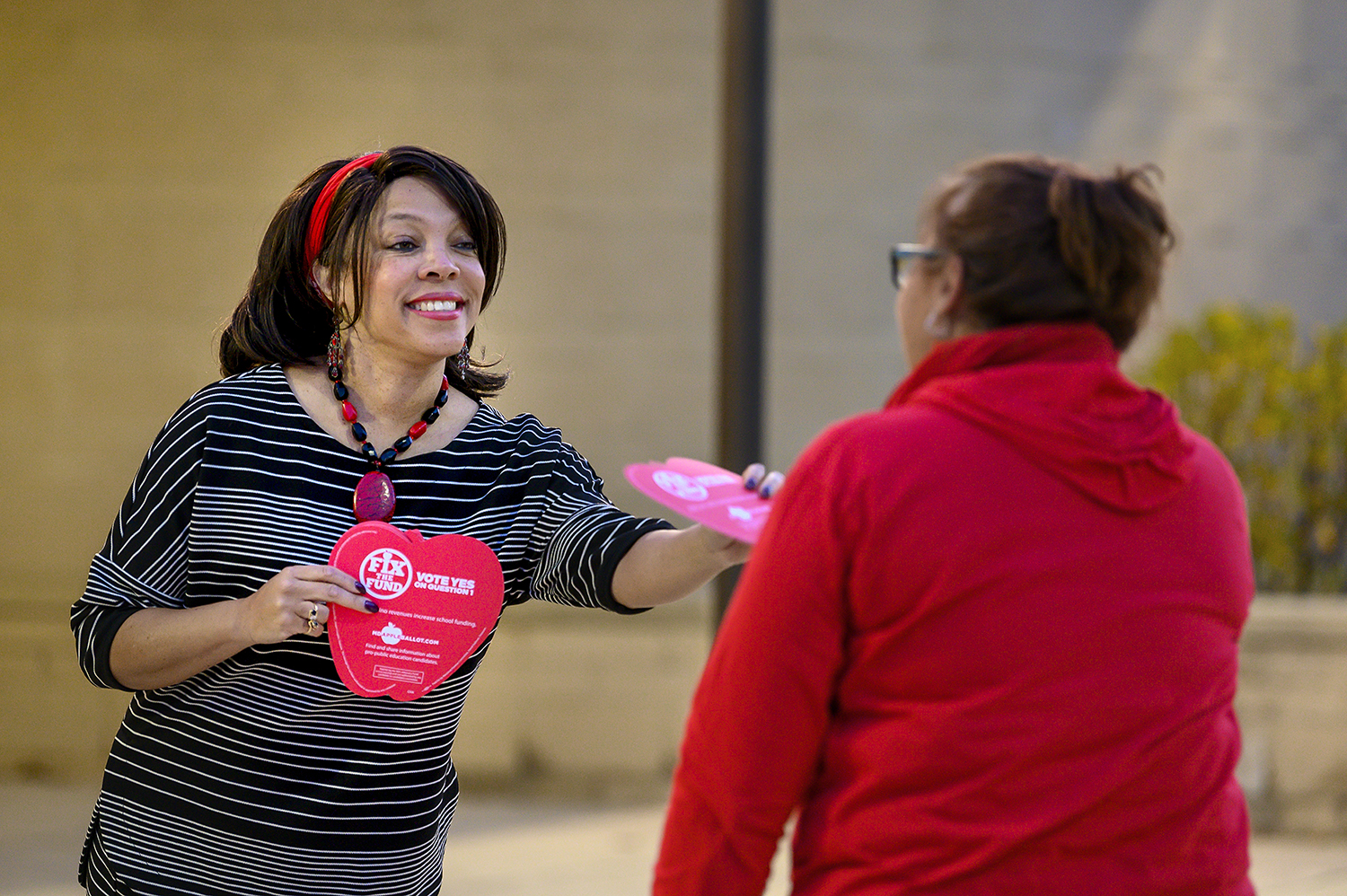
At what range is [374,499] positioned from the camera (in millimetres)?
2248

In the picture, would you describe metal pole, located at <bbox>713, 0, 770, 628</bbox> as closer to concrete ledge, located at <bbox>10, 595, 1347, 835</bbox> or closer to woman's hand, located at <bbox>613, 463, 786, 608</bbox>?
concrete ledge, located at <bbox>10, 595, 1347, 835</bbox>

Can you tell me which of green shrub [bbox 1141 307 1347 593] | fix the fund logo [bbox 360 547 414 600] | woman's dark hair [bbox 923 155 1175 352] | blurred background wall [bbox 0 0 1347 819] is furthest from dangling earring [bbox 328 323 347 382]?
green shrub [bbox 1141 307 1347 593]

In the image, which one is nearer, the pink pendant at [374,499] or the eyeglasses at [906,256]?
the eyeglasses at [906,256]

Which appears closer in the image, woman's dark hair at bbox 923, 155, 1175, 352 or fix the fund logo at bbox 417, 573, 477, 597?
woman's dark hair at bbox 923, 155, 1175, 352

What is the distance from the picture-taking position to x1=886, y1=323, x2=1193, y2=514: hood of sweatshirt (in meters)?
1.54

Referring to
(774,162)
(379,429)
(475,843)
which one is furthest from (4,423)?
(379,429)

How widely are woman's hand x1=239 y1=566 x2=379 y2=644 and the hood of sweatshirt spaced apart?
0.95 m

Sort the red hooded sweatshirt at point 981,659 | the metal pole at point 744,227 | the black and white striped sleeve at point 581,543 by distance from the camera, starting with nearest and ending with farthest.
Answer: the red hooded sweatshirt at point 981,659
the black and white striped sleeve at point 581,543
the metal pole at point 744,227

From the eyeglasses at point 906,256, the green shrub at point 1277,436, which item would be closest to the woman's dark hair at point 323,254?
the eyeglasses at point 906,256

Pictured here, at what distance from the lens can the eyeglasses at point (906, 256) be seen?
1646 mm

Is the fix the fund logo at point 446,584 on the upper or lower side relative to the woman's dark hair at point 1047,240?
lower

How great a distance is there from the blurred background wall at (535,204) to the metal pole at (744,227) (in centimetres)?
207

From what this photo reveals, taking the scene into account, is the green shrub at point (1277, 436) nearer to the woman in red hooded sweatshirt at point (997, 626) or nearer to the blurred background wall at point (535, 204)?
the blurred background wall at point (535, 204)

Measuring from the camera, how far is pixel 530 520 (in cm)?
237
